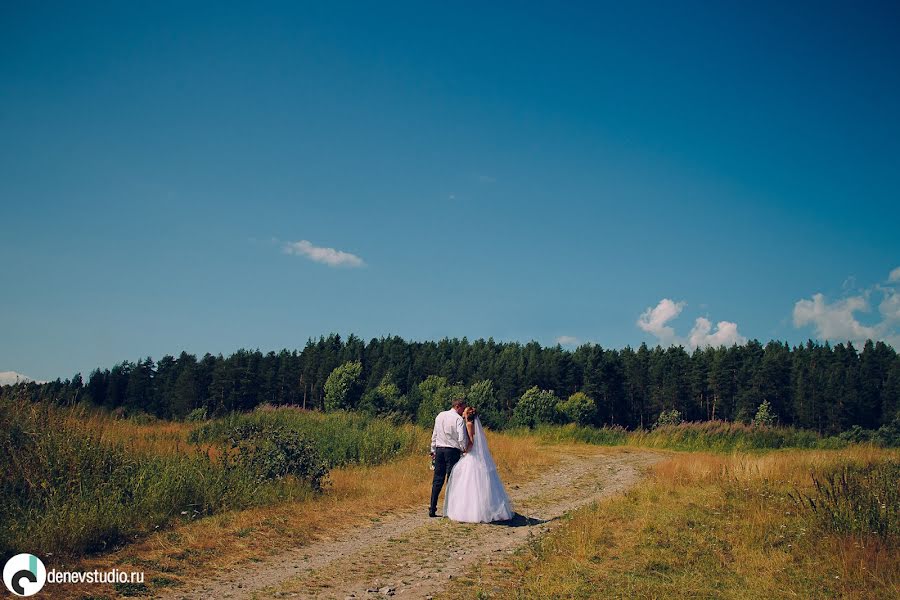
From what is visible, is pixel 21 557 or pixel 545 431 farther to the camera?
pixel 545 431

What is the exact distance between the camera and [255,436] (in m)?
13.5

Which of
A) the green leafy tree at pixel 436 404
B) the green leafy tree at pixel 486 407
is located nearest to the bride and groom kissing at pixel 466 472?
the green leafy tree at pixel 486 407

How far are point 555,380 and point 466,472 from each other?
7159cm

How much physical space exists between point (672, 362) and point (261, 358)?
224 ft

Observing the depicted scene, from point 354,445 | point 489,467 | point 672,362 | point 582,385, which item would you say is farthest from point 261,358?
point 489,467

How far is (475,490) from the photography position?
34.1 ft

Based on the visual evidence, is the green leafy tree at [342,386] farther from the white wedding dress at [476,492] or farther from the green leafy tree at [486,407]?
the white wedding dress at [476,492]

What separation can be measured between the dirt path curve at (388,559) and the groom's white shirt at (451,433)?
1490 millimetres

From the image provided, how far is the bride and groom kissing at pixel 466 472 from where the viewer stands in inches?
408

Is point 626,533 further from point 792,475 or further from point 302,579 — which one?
point 792,475

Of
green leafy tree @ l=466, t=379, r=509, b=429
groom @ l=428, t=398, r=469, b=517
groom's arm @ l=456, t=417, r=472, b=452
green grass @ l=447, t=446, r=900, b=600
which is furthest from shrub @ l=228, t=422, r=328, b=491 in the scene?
green leafy tree @ l=466, t=379, r=509, b=429

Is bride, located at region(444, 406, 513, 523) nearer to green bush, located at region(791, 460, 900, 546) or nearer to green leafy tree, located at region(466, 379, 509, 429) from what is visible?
green bush, located at region(791, 460, 900, 546)

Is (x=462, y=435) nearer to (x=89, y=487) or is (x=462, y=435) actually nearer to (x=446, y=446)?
(x=446, y=446)
